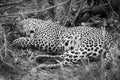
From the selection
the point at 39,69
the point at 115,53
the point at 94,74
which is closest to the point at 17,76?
the point at 39,69

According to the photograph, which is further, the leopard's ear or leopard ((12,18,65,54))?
the leopard's ear

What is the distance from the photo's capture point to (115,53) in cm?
370

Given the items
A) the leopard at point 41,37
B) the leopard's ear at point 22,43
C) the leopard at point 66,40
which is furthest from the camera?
the leopard's ear at point 22,43

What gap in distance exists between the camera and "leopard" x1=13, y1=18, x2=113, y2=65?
4.90 metres

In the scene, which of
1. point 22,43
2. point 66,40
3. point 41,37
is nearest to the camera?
point 66,40

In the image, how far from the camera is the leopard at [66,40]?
4898 mm

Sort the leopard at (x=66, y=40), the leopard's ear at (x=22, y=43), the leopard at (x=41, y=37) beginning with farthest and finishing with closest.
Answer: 1. the leopard's ear at (x=22, y=43)
2. the leopard at (x=41, y=37)
3. the leopard at (x=66, y=40)

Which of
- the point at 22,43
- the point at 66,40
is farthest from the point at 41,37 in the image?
the point at 66,40

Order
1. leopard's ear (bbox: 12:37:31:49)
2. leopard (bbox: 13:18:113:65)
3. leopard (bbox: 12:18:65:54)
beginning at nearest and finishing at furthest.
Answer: leopard (bbox: 13:18:113:65) → leopard (bbox: 12:18:65:54) → leopard's ear (bbox: 12:37:31:49)

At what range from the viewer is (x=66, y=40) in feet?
17.7

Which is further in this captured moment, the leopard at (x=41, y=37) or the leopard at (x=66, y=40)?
the leopard at (x=41, y=37)

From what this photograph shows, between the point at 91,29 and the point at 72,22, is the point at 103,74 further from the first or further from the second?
the point at 72,22

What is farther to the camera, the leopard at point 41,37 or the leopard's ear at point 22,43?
the leopard's ear at point 22,43

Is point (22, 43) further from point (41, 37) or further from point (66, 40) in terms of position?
point (66, 40)
